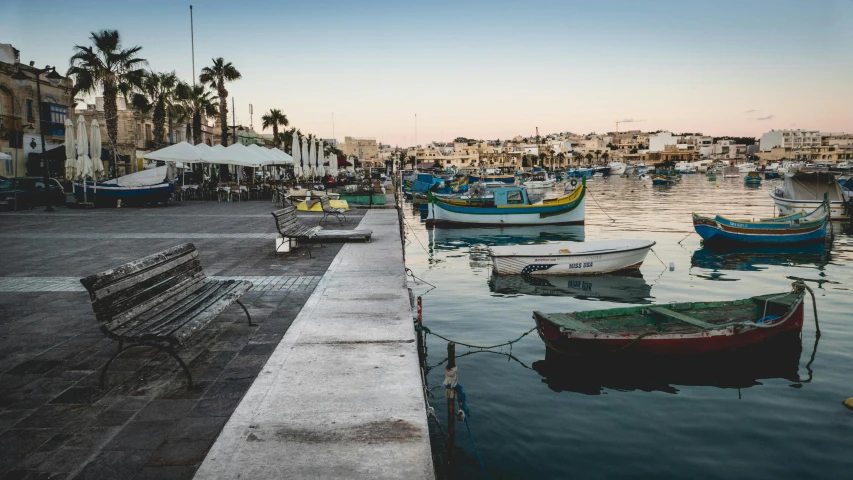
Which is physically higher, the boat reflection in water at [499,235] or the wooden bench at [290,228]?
the wooden bench at [290,228]

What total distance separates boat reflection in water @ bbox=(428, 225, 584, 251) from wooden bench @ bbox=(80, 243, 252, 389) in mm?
16656

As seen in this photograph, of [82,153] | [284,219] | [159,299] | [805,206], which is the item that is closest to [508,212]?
[805,206]

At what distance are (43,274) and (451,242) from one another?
55.3ft

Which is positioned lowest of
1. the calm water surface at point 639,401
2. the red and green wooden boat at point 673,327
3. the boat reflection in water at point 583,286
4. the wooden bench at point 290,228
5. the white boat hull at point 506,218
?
the calm water surface at point 639,401

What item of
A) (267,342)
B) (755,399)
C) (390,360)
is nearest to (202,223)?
(267,342)

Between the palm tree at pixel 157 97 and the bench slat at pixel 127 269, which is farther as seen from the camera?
the palm tree at pixel 157 97

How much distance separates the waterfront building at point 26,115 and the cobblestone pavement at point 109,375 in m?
25.6

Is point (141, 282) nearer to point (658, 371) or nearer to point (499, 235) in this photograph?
point (658, 371)

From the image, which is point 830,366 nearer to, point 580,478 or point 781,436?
point 781,436

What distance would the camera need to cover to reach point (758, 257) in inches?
779

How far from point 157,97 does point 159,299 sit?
32549 millimetres

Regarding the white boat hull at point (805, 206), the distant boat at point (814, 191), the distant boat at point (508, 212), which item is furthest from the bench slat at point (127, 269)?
the distant boat at point (814, 191)

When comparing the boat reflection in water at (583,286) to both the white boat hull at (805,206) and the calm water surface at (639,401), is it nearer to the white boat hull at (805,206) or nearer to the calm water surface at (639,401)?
the calm water surface at (639,401)

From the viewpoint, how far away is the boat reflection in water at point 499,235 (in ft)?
79.8
